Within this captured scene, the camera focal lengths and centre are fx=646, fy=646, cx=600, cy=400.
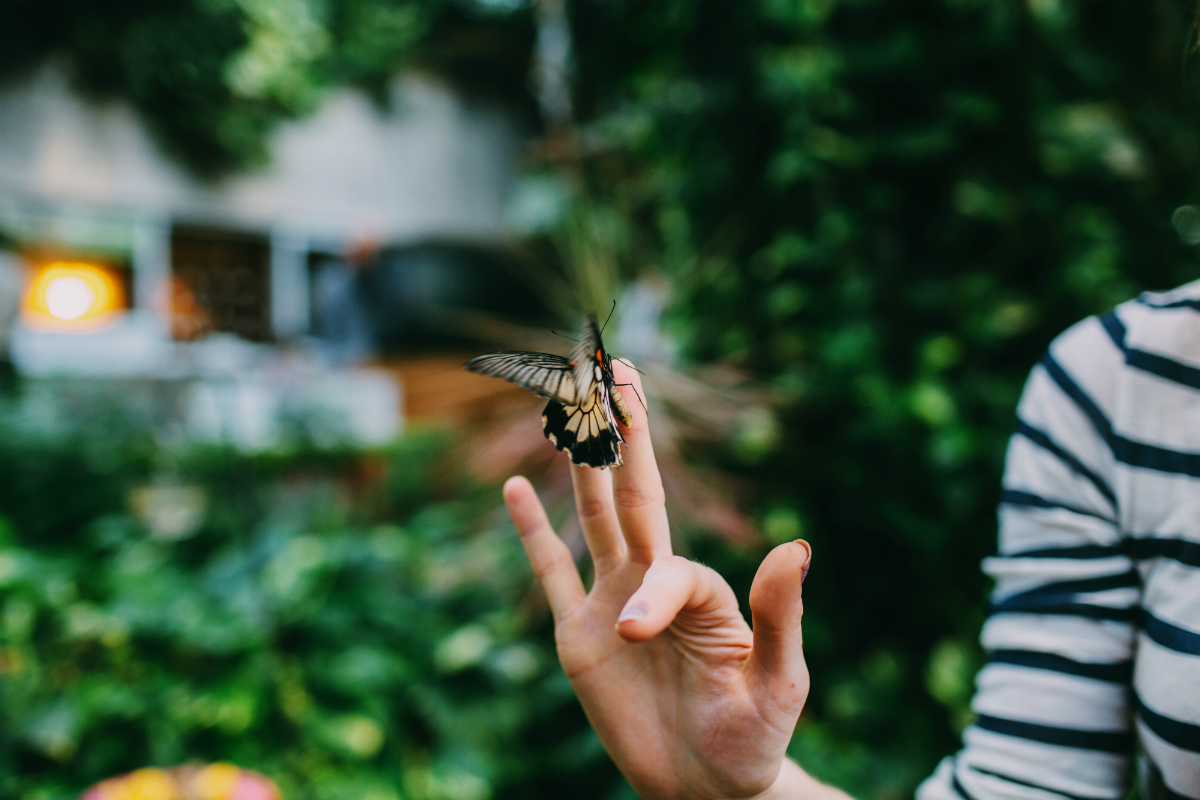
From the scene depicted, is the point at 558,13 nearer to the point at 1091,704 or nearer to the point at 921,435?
the point at 921,435

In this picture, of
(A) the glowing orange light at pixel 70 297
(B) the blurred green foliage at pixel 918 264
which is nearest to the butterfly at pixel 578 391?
(B) the blurred green foliage at pixel 918 264

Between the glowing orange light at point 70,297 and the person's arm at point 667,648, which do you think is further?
the glowing orange light at point 70,297

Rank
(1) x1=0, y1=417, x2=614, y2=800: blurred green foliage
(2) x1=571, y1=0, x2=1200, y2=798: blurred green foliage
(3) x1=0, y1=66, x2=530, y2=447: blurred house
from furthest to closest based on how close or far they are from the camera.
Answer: (3) x1=0, y1=66, x2=530, y2=447: blurred house → (1) x1=0, y1=417, x2=614, y2=800: blurred green foliage → (2) x1=571, y1=0, x2=1200, y2=798: blurred green foliage

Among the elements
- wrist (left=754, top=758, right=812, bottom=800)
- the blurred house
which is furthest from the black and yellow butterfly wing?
the blurred house

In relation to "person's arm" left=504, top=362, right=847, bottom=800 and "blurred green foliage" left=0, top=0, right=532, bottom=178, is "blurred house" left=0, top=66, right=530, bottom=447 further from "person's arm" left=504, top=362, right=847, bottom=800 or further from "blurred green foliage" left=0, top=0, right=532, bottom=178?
"person's arm" left=504, top=362, right=847, bottom=800

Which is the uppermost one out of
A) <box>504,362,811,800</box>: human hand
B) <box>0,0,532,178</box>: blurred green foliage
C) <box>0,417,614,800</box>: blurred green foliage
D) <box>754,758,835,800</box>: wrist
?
<box>0,0,532,178</box>: blurred green foliage

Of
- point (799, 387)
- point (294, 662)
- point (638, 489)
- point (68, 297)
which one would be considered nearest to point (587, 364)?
point (638, 489)

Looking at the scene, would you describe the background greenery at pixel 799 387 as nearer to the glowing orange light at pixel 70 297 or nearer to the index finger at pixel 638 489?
the index finger at pixel 638 489
